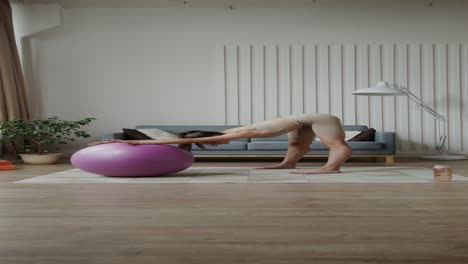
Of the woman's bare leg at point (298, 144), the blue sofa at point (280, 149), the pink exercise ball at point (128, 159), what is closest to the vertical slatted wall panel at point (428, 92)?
the blue sofa at point (280, 149)

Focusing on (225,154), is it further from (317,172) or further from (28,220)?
(28,220)

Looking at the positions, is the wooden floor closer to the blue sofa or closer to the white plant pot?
the blue sofa

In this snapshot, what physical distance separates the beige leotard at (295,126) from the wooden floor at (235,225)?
125 centimetres

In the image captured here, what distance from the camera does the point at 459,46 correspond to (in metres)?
8.06

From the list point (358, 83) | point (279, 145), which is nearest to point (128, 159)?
point (279, 145)

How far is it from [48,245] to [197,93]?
257 inches

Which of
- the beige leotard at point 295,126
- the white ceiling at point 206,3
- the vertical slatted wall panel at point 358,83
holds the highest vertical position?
the white ceiling at point 206,3

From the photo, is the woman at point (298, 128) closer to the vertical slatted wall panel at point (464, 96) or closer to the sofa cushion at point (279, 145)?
the sofa cushion at point (279, 145)

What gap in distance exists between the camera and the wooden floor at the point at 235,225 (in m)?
1.63

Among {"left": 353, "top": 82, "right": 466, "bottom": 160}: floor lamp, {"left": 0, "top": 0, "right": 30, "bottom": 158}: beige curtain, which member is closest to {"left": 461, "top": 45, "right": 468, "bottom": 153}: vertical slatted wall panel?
{"left": 353, "top": 82, "right": 466, "bottom": 160}: floor lamp

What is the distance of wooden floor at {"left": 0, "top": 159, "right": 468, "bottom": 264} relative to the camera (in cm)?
163

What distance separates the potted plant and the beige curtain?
30 cm

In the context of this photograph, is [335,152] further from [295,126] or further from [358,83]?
[358,83]

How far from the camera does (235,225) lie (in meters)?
2.14
